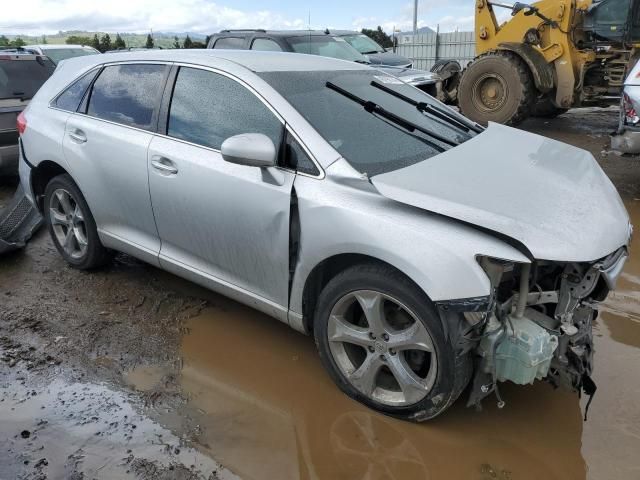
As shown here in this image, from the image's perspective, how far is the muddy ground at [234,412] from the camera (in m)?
2.52

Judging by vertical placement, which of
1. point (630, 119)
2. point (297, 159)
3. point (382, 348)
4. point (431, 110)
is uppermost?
point (431, 110)

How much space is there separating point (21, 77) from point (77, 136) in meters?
4.27

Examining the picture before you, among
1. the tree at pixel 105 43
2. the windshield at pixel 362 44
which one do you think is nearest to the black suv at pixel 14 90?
the windshield at pixel 362 44

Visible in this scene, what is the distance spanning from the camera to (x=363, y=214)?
259 cm

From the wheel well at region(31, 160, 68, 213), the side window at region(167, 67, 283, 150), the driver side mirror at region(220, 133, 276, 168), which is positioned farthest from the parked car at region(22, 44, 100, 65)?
the driver side mirror at region(220, 133, 276, 168)

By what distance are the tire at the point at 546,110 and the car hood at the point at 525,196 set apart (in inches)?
317

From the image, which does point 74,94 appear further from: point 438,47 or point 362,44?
point 438,47

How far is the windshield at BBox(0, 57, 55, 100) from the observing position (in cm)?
711

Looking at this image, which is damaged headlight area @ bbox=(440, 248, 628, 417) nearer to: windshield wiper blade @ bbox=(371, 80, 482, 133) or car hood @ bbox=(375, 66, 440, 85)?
windshield wiper blade @ bbox=(371, 80, 482, 133)

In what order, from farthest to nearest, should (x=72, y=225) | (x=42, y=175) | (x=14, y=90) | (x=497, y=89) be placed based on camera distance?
(x=497, y=89), (x=14, y=90), (x=42, y=175), (x=72, y=225)

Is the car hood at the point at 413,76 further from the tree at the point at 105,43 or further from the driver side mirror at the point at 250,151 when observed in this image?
the tree at the point at 105,43

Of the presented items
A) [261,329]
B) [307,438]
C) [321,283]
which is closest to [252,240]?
[321,283]

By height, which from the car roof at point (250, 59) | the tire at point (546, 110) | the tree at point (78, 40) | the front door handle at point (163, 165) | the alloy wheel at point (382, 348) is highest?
the tree at point (78, 40)

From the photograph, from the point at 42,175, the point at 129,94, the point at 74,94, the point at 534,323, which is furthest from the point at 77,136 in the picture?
the point at 534,323
